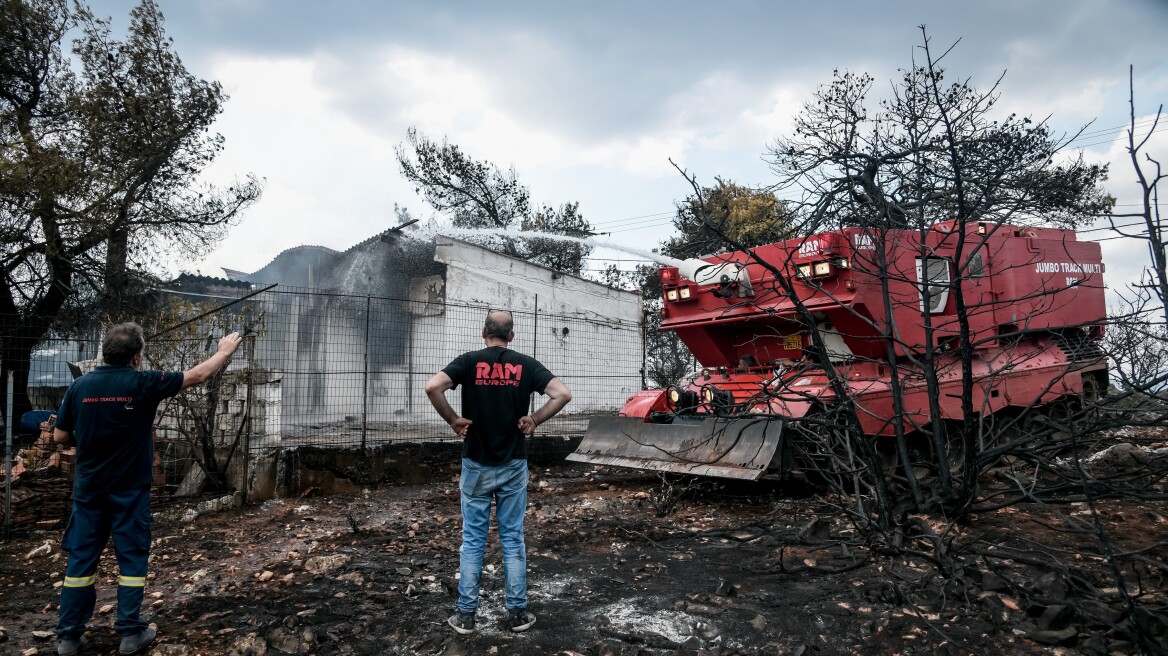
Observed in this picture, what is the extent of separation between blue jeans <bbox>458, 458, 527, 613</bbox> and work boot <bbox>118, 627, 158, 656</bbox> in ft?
5.26

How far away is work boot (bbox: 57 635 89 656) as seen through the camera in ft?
11.6

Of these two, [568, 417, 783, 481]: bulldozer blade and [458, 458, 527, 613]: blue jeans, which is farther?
[568, 417, 783, 481]: bulldozer blade

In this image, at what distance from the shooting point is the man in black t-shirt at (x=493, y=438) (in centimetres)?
395

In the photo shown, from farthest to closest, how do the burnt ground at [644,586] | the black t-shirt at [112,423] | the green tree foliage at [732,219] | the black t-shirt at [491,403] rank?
the green tree foliage at [732,219] < the black t-shirt at [491,403] < the black t-shirt at [112,423] < the burnt ground at [644,586]

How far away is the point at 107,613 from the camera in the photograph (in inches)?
165

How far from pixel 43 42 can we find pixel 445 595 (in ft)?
40.9

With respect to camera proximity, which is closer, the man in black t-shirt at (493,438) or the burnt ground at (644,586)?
the burnt ground at (644,586)

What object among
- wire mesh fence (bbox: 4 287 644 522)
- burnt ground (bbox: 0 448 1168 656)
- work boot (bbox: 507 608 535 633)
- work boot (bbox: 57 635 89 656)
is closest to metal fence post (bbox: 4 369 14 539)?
burnt ground (bbox: 0 448 1168 656)

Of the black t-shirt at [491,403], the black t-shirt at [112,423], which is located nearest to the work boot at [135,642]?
the black t-shirt at [112,423]

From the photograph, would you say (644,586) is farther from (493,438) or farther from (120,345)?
(120,345)

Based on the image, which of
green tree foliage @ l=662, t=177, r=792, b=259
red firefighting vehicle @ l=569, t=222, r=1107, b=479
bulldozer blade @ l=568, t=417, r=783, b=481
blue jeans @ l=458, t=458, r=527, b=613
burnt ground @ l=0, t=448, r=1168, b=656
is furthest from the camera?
red firefighting vehicle @ l=569, t=222, r=1107, b=479

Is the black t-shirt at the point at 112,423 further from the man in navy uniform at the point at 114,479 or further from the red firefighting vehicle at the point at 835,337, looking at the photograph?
the red firefighting vehicle at the point at 835,337

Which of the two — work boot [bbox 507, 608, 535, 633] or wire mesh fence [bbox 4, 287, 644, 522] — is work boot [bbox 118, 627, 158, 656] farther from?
wire mesh fence [bbox 4, 287, 644, 522]

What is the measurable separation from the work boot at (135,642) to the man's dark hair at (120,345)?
1446mm
